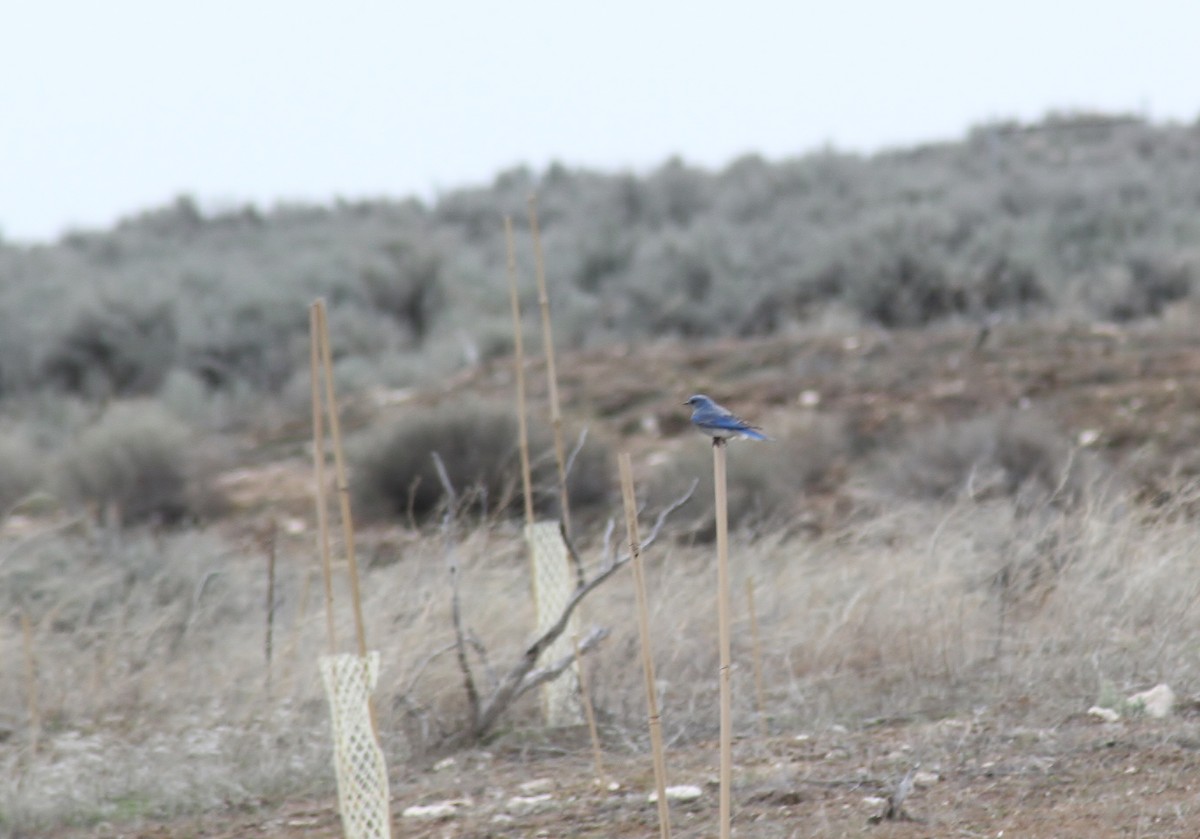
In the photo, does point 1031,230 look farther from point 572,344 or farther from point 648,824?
point 648,824

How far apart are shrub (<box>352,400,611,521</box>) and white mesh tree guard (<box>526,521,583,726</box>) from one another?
4965 mm

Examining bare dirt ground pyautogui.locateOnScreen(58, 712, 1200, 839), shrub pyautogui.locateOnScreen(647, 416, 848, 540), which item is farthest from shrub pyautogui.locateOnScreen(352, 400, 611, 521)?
bare dirt ground pyautogui.locateOnScreen(58, 712, 1200, 839)

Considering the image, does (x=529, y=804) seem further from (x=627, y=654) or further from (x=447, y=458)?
(x=447, y=458)

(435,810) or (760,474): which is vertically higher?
(435,810)

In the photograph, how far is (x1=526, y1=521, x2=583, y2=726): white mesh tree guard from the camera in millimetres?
5324

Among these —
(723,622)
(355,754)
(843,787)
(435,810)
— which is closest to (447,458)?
(435,810)

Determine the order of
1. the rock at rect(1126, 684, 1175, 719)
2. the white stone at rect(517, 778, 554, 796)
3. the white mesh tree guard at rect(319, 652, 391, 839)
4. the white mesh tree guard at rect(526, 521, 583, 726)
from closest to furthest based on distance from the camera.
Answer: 1. the white mesh tree guard at rect(319, 652, 391, 839)
2. the white stone at rect(517, 778, 554, 796)
3. the rock at rect(1126, 684, 1175, 719)
4. the white mesh tree guard at rect(526, 521, 583, 726)

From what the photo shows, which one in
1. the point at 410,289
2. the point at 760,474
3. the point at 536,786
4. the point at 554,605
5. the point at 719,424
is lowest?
the point at 760,474

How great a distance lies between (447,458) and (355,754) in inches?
281

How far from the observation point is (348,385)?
56.3 feet

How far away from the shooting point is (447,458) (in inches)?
430

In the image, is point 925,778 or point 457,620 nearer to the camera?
point 925,778

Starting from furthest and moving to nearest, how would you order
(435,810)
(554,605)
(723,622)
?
1. (554,605)
2. (435,810)
3. (723,622)

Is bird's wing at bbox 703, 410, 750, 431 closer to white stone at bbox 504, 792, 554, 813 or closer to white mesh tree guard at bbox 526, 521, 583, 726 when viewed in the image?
white stone at bbox 504, 792, 554, 813
